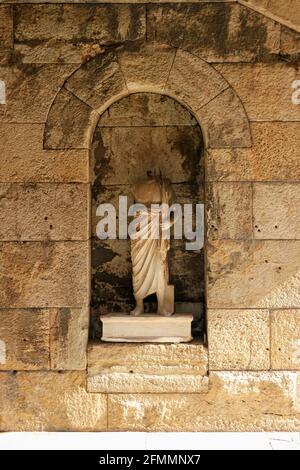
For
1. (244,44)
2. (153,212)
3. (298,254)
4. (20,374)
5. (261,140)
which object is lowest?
(20,374)

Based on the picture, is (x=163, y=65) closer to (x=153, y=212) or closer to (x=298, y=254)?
(x=153, y=212)

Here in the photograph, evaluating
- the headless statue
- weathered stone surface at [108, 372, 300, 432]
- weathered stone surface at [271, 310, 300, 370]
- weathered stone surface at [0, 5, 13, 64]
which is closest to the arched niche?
the headless statue

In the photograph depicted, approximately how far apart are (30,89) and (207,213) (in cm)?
204

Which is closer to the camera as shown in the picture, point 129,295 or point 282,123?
point 282,123

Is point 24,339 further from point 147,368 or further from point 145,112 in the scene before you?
point 145,112

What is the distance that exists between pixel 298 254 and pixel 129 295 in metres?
1.73

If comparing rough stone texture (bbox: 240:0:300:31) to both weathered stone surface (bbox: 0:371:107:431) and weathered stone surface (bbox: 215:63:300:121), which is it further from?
weathered stone surface (bbox: 0:371:107:431)

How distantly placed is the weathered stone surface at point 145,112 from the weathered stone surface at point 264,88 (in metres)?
0.63

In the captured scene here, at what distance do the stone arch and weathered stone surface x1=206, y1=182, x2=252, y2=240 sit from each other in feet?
1.32

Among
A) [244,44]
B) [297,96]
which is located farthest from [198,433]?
[244,44]

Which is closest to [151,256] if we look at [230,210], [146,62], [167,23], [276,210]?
[230,210]

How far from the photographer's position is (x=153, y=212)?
19.7ft

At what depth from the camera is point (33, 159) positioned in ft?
19.4

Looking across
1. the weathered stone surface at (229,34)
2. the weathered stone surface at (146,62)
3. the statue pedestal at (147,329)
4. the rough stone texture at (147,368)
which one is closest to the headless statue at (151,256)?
the statue pedestal at (147,329)
